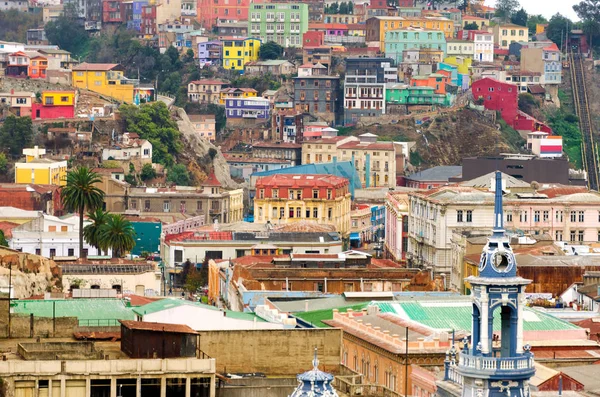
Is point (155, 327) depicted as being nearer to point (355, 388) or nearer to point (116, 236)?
point (355, 388)

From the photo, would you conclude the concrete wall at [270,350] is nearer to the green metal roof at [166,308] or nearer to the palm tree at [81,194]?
the green metal roof at [166,308]

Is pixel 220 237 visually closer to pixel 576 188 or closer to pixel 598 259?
pixel 576 188

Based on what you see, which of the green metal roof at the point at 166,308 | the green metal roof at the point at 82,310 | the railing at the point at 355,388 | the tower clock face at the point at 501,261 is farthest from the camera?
the green metal roof at the point at 166,308

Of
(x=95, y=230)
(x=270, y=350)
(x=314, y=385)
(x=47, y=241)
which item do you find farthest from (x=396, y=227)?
(x=314, y=385)

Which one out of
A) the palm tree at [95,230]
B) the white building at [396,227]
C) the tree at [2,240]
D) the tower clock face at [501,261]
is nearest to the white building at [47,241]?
the tree at [2,240]

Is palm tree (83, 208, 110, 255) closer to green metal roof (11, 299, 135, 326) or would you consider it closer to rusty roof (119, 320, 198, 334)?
green metal roof (11, 299, 135, 326)

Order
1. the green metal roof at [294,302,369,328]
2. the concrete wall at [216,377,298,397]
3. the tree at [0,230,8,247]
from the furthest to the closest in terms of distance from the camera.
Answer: the tree at [0,230,8,247] < the green metal roof at [294,302,369,328] < the concrete wall at [216,377,298,397]

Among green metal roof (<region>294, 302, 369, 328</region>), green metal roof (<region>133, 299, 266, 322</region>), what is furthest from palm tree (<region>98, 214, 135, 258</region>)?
green metal roof (<region>133, 299, 266, 322</region>)
